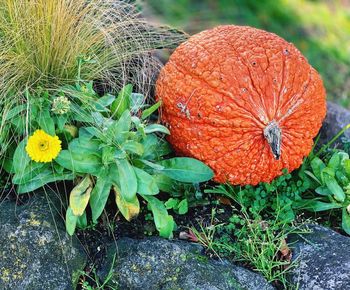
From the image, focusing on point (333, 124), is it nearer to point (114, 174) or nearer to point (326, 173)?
point (326, 173)

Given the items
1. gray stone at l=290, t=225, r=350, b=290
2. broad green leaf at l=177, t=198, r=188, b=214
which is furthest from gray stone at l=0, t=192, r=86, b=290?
gray stone at l=290, t=225, r=350, b=290

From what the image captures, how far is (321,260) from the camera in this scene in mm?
2637

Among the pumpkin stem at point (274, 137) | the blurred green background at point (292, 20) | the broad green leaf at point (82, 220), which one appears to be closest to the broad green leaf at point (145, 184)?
the broad green leaf at point (82, 220)

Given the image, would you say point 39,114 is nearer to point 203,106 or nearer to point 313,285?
point 203,106

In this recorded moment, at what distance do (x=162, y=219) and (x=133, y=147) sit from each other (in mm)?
335

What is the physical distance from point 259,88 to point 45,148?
0.96 m

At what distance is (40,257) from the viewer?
103 inches

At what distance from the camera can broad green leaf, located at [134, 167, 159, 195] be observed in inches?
103

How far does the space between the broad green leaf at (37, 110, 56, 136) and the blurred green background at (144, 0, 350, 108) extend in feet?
9.34

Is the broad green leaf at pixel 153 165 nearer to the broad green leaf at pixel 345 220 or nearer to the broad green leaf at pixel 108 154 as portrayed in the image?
the broad green leaf at pixel 108 154

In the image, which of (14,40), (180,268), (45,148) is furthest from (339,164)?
(14,40)

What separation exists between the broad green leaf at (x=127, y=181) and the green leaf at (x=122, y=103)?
320 mm

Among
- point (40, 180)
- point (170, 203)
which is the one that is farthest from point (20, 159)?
point (170, 203)

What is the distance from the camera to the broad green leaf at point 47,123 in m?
2.65
